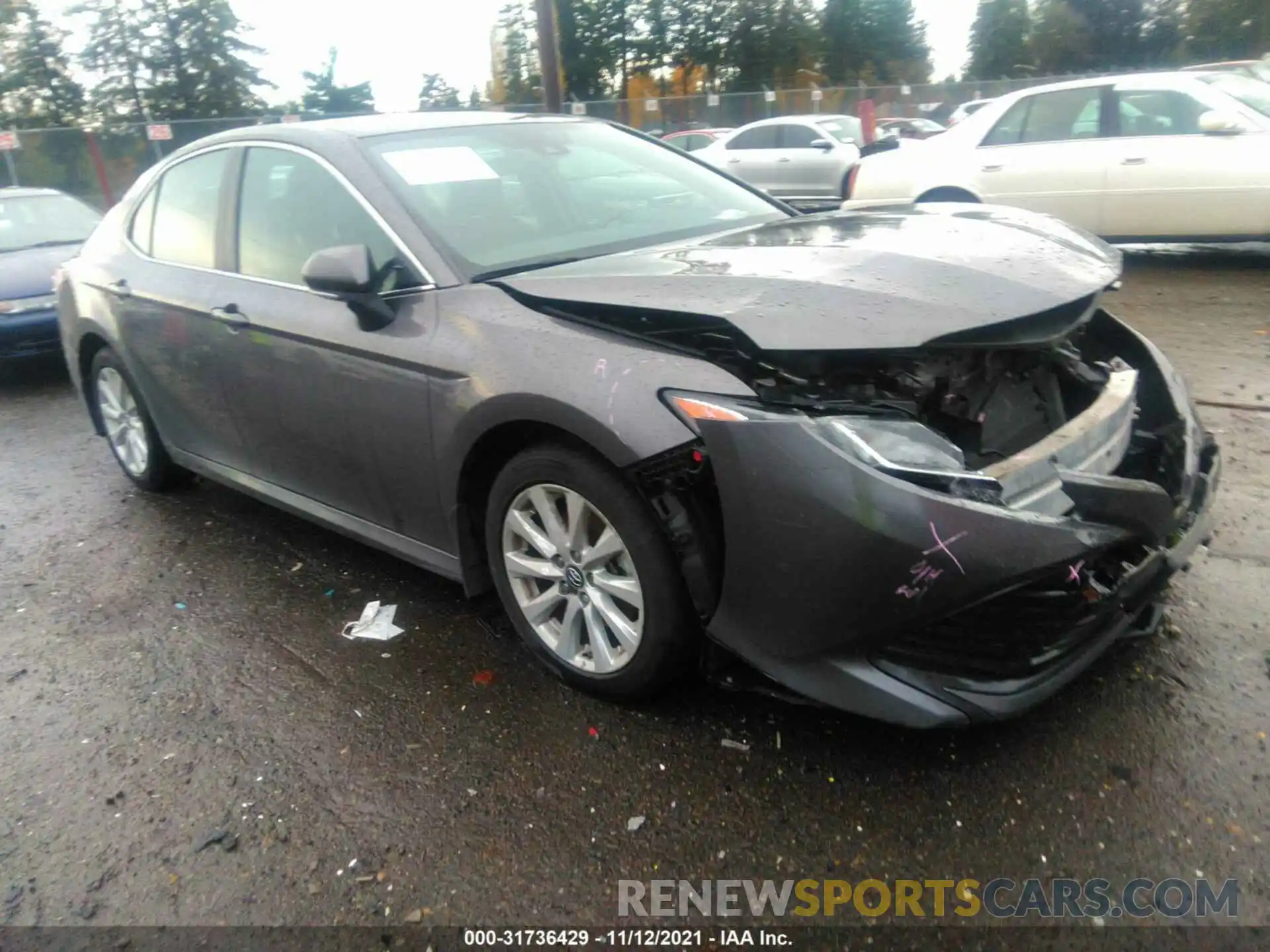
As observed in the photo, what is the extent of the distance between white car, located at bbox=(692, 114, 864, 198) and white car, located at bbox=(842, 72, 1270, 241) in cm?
584

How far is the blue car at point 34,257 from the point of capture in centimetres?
752

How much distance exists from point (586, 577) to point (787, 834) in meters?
0.86

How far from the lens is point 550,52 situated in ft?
35.7

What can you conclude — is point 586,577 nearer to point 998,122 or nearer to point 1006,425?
point 1006,425

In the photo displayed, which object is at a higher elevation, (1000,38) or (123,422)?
(1000,38)

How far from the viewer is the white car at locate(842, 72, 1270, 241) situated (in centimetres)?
748

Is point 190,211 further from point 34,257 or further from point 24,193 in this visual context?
point 24,193

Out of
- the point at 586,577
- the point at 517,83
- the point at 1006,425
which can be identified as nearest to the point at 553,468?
the point at 586,577

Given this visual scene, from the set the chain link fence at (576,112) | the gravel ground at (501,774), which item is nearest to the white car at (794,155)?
the chain link fence at (576,112)

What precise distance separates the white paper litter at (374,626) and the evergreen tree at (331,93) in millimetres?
30664

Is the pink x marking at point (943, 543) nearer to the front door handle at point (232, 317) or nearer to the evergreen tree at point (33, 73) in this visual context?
the front door handle at point (232, 317)

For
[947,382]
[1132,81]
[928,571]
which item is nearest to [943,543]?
[928,571]

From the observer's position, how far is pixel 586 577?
8.98 ft

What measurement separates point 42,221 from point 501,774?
339 inches
